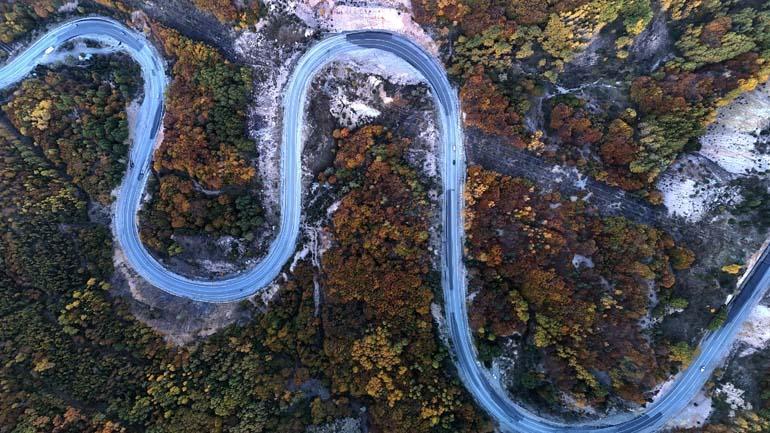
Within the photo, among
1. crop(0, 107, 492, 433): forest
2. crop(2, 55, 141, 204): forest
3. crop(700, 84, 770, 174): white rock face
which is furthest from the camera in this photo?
crop(2, 55, 141, 204): forest

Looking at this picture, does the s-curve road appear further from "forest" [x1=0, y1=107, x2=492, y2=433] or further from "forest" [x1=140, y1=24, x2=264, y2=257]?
"forest" [x1=140, y1=24, x2=264, y2=257]

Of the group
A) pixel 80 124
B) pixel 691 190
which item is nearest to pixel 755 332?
pixel 691 190

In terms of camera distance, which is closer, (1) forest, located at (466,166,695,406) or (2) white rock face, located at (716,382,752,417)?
(2) white rock face, located at (716,382,752,417)

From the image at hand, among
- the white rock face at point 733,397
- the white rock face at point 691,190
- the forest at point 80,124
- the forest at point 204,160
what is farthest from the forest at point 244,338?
the white rock face at point 691,190

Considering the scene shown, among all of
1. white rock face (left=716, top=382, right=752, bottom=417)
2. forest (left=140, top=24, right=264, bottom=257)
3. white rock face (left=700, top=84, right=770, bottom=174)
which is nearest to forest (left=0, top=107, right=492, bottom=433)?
forest (left=140, top=24, right=264, bottom=257)

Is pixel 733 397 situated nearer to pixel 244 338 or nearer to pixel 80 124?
pixel 244 338

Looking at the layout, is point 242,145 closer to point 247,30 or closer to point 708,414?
point 247,30

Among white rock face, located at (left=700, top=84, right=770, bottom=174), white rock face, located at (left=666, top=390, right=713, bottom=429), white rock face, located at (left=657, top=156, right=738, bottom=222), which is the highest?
white rock face, located at (left=700, top=84, right=770, bottom=174)

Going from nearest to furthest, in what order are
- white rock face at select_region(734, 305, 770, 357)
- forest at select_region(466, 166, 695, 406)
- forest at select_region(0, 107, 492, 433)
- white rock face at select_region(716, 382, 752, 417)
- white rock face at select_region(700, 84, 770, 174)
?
white rock face at select_region(716, 382, 752, 417)
white rock face at select_region(734, 305, 770, 357)
forest at select_region(466, 166, 695, 406)
white rock face at select_region(700, 84, 770, 174)
forest at select_region(0, 107, 492, 433)
